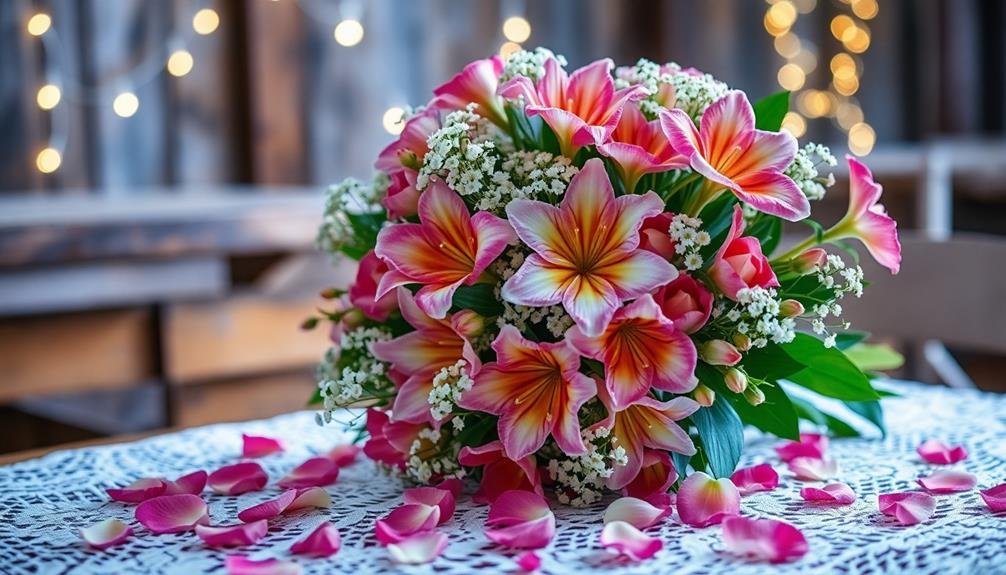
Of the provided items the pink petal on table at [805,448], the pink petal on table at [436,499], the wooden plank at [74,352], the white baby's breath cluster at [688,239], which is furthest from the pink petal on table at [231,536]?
the wooden plank at [74,352]

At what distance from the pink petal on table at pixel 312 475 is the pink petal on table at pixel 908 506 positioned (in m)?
0.38

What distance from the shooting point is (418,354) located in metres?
0.78

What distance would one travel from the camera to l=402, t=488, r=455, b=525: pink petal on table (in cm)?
72

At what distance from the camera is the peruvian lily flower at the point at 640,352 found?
27.1 inches

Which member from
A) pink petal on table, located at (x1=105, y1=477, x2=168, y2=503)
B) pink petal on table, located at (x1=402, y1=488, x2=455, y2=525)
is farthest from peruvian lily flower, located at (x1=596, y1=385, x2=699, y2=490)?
pink petal on table, located at (x1=105, y1=477, x2=168, y2=503)

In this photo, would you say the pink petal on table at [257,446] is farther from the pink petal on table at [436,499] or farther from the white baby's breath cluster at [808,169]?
the white baby's breath cluster at [808,169]

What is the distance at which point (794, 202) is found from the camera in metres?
0.72

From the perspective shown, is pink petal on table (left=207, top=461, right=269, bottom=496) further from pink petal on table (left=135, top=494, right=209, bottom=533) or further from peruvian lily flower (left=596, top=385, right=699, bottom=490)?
peruvian lily flower (left=596, top=385, right=699, bottom=490)

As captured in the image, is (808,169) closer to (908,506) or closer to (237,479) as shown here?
(908,506)

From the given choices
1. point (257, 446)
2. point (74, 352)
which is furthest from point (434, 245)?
point (74, 352)

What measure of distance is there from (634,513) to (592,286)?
0.14m

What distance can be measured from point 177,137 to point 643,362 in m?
1.99

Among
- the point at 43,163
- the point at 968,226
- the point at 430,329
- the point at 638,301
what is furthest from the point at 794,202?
the point at 968,226

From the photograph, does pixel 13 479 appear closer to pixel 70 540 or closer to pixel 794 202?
pixel 70 540
